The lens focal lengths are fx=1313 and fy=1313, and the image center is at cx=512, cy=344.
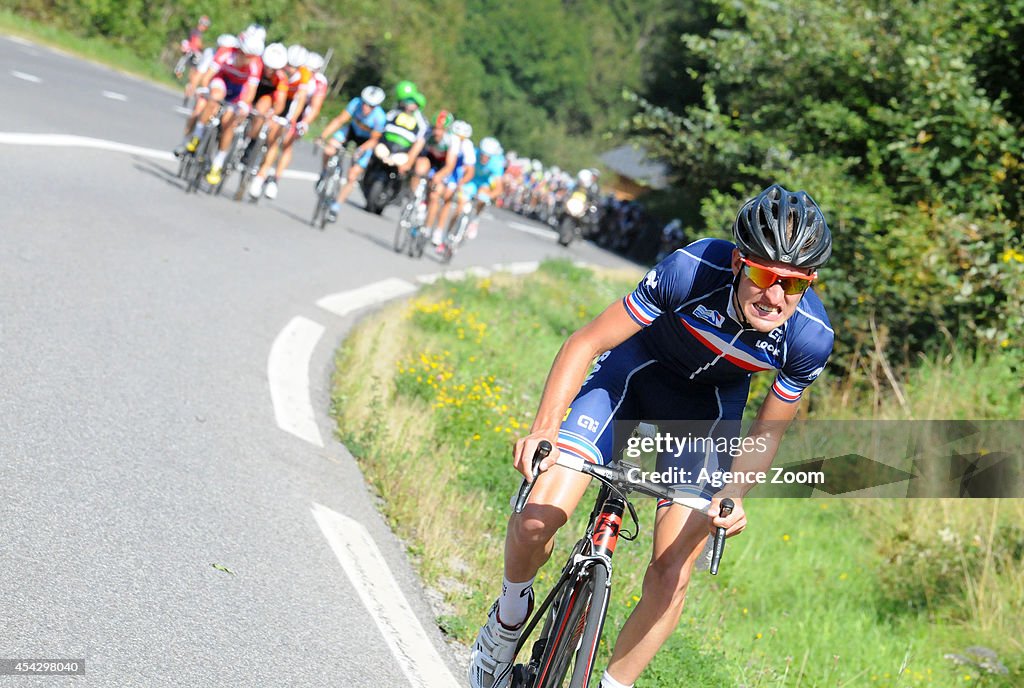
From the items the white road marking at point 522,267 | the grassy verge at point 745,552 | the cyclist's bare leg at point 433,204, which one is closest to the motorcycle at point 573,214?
the white road marking at point 522,267

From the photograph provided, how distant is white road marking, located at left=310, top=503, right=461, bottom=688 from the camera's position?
15.3 ft

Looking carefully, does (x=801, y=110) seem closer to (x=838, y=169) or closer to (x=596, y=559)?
(x=838, y=169)

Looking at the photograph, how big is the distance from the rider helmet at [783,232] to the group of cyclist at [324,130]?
1124 centimetres

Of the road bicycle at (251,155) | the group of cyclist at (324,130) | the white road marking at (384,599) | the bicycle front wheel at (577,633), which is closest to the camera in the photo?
the bicycle front wheel at (577,633)

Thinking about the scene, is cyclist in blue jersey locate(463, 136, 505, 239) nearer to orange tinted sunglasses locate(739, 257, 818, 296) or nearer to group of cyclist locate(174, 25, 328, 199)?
group of cyclist locate(174, 25, 328, 199)

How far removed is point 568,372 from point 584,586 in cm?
65

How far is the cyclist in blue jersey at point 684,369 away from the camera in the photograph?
13.1ft

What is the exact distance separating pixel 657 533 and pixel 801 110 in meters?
15.6

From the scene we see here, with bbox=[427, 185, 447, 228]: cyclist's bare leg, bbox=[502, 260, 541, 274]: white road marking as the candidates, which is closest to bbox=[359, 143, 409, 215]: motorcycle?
bbox=[502, 260, 541, 274]: white road marking

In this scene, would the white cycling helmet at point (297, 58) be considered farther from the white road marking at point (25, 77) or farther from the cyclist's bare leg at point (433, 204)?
the white road marking at point (25, 77)

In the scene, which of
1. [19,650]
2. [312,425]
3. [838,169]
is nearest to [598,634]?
[19,650]

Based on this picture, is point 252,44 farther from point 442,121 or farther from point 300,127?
point 442,121

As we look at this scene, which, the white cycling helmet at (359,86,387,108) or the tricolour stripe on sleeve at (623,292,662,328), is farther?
the white cycling helmet at (359,86,387,108)

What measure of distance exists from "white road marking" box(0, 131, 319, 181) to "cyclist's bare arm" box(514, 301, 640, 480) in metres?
10.8
